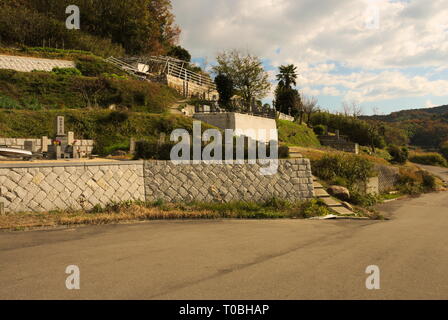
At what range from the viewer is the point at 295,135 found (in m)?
38.7

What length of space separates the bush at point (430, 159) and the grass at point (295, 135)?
19.5 m

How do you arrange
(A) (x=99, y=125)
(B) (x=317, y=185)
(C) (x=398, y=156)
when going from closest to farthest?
(B) (x=317, y=185)
(A) (x=99, y=125)
(C) (x=398, y=156)

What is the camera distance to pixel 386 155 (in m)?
43.2

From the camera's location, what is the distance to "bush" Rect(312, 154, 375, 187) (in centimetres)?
1828

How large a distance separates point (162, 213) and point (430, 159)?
2019 inches

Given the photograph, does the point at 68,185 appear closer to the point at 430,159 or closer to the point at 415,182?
the point at 415,182

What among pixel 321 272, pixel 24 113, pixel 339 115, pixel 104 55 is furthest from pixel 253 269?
pixel 339 115

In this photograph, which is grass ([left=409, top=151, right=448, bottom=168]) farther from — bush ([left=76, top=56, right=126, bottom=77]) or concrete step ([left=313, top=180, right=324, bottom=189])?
bush ([left=76, top=56, right=126, bottom=77])

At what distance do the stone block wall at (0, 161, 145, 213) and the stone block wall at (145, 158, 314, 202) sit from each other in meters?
0.69

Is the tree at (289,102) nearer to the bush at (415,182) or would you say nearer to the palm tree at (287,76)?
the palm tree at (287,76)

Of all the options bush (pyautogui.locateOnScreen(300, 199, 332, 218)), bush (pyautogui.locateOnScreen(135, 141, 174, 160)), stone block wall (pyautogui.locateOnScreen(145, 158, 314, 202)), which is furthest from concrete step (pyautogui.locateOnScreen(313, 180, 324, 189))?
bush (pyautogui.locateOnScreen(135, 141, 174, 160))

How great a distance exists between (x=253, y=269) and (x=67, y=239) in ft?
15.6

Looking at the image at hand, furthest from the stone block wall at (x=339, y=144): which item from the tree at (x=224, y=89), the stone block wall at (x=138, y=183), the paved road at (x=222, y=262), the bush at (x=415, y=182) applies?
the paved road at (x=222, y=262)

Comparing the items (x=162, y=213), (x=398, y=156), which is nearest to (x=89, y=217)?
(x=162, y=213)
